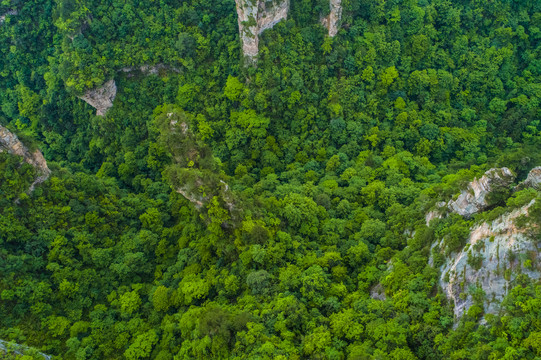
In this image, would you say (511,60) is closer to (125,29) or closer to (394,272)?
(394,272)

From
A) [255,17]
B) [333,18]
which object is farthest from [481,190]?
[255,17]

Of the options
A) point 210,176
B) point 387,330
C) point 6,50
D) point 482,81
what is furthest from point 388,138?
point 6,50

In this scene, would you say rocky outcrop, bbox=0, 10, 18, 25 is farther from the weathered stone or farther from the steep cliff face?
the steep cliff face

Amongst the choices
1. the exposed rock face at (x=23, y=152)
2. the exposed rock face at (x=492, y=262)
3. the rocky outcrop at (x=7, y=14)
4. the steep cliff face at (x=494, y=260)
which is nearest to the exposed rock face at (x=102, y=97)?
the rocky outcrop at (x=7, y=14)

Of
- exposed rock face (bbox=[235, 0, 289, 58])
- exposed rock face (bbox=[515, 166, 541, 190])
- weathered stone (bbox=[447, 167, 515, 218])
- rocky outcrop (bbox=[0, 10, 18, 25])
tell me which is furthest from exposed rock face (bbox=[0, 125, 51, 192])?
exposed rock face (bbox=[515, 166, 541, 190])

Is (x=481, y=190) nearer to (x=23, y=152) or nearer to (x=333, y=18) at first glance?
(x=333, y=18)
